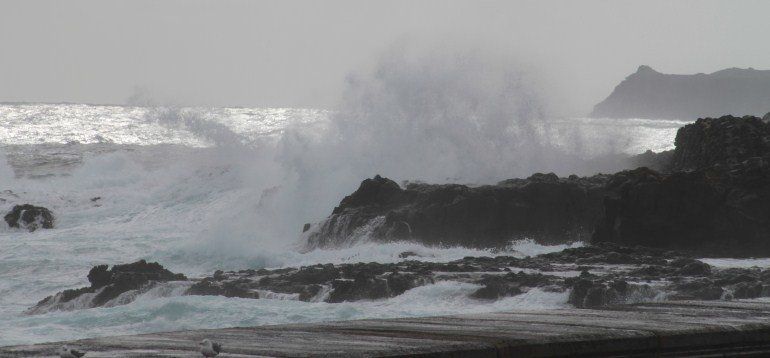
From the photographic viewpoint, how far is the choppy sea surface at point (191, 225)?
1591 cm

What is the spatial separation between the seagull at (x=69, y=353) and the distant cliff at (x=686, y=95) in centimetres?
15496

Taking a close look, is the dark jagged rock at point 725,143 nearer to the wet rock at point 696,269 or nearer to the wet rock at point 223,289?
the wet rock at point 696,269

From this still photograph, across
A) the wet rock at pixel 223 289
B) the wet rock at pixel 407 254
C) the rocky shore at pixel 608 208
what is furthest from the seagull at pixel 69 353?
the rocky shore at pixel 608 208

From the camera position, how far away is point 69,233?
31.9 meters

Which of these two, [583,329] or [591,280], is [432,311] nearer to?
[591,280]

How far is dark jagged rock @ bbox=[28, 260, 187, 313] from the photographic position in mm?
18094

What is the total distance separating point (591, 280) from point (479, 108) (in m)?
19.4

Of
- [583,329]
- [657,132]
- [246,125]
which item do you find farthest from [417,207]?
[657,132]

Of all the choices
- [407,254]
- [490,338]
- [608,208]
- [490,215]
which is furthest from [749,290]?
[490,338]

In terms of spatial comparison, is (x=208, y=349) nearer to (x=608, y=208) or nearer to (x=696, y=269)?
(x=696, y=269)

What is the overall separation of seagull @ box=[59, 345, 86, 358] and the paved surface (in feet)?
0.34

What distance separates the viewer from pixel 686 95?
167m

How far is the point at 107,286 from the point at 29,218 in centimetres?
1591

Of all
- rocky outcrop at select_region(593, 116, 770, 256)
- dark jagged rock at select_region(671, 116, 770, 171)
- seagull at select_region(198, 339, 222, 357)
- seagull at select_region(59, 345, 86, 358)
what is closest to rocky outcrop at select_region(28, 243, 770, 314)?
rocky outcrop at select_region(593, 116, 770, 256)
